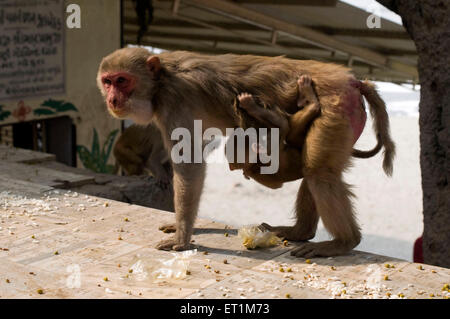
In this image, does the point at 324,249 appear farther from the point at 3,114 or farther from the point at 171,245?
the point at 3,114

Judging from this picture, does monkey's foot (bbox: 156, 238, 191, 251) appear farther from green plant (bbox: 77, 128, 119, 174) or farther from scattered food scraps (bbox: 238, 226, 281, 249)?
green plant (bbox: 77, 128, 119, 174)

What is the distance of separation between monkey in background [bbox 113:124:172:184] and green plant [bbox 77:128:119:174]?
1.05 m

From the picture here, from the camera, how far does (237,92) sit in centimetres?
428

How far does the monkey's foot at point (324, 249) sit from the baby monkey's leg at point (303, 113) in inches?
26.1

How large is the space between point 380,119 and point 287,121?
623mm

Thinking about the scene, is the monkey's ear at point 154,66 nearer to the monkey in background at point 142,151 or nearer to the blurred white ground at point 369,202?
the monkey in background at point 142,151

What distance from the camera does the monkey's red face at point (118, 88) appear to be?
428 centimetres

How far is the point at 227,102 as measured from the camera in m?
4.28

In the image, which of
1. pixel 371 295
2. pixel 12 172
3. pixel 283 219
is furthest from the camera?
pixel 283 219

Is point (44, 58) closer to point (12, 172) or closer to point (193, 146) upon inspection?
point (12, 172)

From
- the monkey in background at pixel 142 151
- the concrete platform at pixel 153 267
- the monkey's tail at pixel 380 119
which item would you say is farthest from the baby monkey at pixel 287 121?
the monkey in background at pixel 142 151

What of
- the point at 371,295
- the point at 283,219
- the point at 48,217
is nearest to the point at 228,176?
the point at 283,219

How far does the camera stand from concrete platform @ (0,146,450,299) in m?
3.65

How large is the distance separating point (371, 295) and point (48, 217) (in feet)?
8.56
